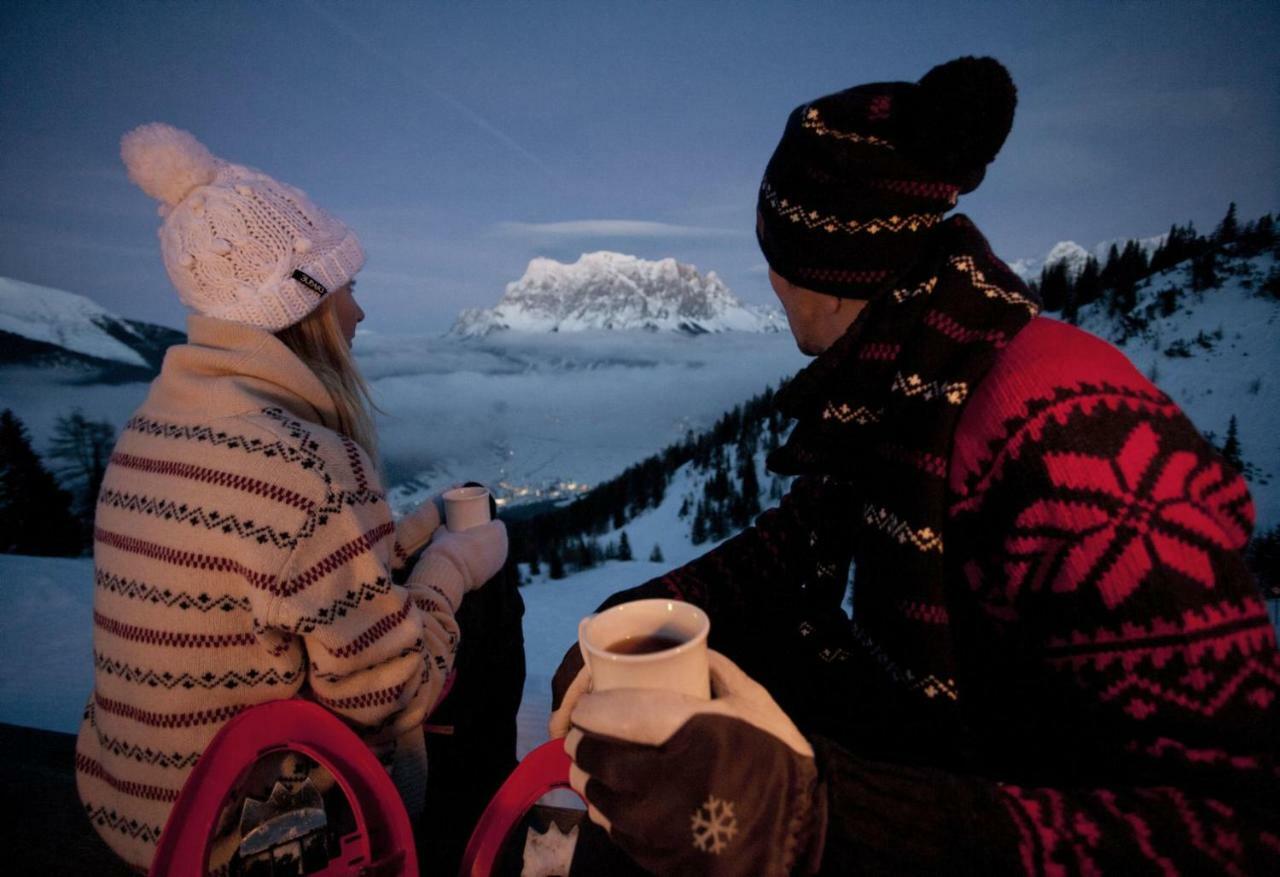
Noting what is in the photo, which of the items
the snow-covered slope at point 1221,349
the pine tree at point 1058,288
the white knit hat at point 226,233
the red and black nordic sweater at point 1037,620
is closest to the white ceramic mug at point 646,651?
the red and black nordic sweater at point 1037,620

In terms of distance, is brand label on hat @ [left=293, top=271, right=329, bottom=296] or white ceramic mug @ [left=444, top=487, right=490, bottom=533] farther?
white ceramic mug @ [left=444, top=487, right=490, bottom=533]

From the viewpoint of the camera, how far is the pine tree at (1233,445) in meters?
17.0

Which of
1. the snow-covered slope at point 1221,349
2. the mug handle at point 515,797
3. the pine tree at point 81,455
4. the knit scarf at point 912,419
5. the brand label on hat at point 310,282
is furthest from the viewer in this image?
the snow-covered slope at point 1221,349

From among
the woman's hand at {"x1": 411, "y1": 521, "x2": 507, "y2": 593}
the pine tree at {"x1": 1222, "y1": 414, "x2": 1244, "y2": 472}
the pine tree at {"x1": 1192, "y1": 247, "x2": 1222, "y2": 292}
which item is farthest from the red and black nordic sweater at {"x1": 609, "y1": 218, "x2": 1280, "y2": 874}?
the pine tree at {"x1": 1192, "y1": 247, "x2": 1222, "y2": 292}

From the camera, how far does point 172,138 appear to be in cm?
185

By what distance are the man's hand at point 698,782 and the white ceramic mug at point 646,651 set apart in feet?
0.09

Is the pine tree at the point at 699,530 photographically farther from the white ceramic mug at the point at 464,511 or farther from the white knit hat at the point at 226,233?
the white knit hat at the point at 226,233

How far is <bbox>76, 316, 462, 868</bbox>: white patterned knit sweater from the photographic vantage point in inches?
60.3

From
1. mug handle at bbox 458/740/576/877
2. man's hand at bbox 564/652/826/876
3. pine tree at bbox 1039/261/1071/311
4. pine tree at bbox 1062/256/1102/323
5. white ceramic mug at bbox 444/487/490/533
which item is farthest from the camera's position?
pine tree at bbox 1039/261/1071/311

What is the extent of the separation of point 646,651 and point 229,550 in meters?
1.22

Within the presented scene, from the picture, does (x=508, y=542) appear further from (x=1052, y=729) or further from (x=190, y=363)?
(x=1052, y=729)

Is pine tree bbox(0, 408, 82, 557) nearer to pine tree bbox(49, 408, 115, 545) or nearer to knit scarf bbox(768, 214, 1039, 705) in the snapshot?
pine tree bbox(49, 408, 115, 545)

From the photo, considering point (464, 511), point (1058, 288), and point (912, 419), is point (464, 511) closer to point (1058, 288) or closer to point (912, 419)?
point (912, 419)

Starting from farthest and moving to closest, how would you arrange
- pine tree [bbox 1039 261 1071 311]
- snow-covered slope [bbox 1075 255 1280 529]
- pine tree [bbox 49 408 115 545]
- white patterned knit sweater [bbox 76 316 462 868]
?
pine tree [bbox 1039 261 1071 311], snow-covered slope [bbox 1075 255 1280 529], pine tree [bbox 49 408 115 545], white patterned knit sweater [bbox 76 316 462 868]
